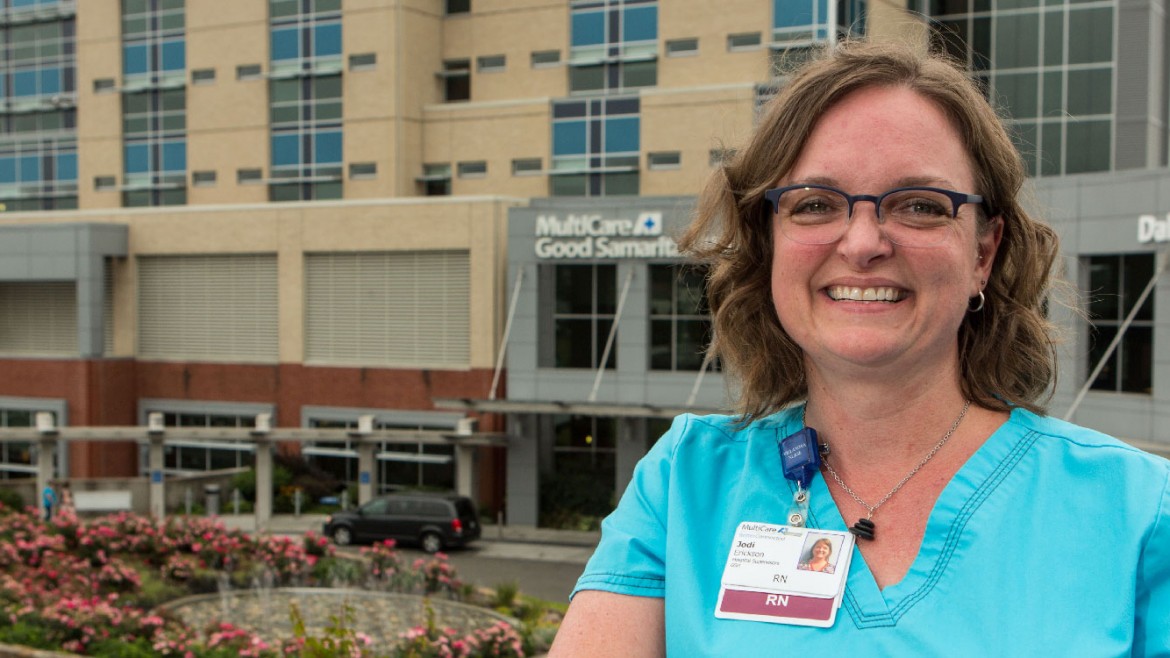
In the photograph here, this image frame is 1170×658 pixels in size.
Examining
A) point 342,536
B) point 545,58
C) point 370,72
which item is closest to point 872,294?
point 342,536

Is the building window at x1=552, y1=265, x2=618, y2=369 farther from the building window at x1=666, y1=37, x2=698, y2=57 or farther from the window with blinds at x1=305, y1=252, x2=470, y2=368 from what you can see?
the building window at x1=666, y1=37, x2=698, y2=57

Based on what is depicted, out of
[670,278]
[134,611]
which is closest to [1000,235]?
[134,611]

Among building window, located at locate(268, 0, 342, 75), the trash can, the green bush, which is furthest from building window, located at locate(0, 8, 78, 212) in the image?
the green bush

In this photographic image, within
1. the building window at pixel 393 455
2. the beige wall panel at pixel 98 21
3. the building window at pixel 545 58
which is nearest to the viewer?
the building window at pixel 393 455

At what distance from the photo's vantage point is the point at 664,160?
36375 mm

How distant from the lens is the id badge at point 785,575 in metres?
2.12

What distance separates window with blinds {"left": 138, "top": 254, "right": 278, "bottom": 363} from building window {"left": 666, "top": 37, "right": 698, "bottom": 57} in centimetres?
1404

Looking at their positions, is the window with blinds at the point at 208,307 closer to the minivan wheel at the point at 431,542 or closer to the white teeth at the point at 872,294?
the minivan wheel at the point at 431,542

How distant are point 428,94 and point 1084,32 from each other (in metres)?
20.5

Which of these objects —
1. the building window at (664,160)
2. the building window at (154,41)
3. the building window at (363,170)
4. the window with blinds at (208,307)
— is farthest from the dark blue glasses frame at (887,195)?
the building window at (154,41)

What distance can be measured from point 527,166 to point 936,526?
1454 inches

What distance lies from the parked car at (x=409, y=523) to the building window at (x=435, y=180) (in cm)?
1331

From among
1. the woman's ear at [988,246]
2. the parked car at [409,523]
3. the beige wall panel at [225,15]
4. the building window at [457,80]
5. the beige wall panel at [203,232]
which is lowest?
the parked car at [409,523]

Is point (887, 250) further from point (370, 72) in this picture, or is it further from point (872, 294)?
point (370, 72)
